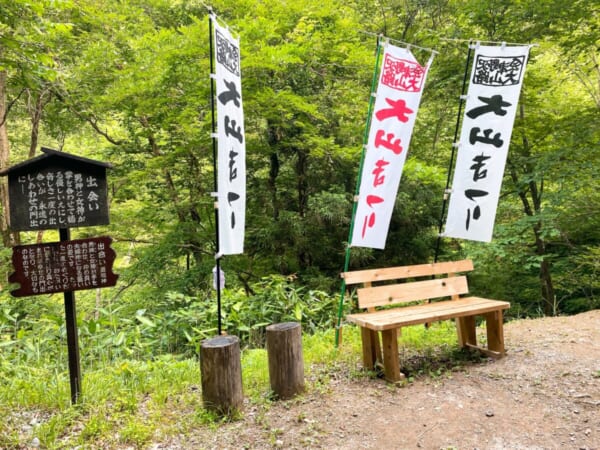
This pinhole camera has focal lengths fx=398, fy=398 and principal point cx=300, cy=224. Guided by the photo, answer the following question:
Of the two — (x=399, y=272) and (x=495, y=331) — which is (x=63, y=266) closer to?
(x=399, y=272)

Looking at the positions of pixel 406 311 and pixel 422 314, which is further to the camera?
pixel 406 311

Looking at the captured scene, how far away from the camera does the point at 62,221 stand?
10.8 feet

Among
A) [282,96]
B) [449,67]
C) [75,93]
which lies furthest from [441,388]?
[75,93]

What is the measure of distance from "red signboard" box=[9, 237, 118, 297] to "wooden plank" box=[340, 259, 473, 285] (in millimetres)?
2250

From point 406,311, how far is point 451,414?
44.9 inches

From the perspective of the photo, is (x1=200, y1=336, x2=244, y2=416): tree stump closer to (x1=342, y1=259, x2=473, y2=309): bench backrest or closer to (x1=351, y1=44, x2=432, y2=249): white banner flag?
(x1=342, y1=259, x2=473, y2=309): bench backrest

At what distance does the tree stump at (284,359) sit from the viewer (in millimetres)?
3518

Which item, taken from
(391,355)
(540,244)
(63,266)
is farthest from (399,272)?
(540,244)

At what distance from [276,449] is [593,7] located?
8502mm

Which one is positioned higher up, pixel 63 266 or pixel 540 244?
pixel 63 266

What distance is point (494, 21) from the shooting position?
25.1 feet

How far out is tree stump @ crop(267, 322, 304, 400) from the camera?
3518 mm

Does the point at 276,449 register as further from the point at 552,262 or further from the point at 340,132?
the point at 552,262

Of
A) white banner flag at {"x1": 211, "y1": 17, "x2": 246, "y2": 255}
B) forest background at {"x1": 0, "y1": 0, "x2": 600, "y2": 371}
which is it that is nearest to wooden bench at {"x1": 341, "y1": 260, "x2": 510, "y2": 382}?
white banner flag at {"x1": 211, "y1": 17, "x2": 246, "y2": 255}
